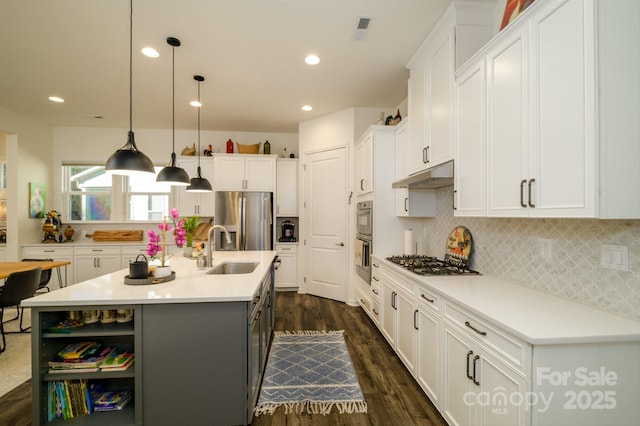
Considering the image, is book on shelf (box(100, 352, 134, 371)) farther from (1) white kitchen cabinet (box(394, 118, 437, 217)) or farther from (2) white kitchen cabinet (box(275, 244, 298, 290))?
(2) white kitchen cabinet (box(275, 244, 298, 290))

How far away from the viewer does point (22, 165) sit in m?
4.57

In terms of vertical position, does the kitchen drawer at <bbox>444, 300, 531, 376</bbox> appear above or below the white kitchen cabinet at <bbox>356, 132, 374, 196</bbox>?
below

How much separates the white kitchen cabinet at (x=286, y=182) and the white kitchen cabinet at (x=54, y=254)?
3.57 metres

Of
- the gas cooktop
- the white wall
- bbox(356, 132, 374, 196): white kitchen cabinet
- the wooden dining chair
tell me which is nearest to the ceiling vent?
bbox(356, 132, 374, 196): white kitchen cabinet

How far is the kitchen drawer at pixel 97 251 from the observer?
4809 mm

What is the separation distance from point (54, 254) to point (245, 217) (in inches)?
127

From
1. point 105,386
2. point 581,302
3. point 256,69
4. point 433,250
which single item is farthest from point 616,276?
point 256,69

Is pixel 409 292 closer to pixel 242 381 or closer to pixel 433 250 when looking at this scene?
pixel 433 250

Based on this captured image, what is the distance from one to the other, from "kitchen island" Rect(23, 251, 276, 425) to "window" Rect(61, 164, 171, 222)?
4.11 m

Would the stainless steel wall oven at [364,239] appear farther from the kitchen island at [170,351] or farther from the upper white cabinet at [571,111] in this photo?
the kitchen island at [170,351]

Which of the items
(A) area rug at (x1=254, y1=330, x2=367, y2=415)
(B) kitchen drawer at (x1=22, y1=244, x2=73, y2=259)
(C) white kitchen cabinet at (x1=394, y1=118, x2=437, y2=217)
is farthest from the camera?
(B) kitchen drawer at (x1=22, y1=244, x2=73, y2=259)

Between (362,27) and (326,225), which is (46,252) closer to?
(326,225)

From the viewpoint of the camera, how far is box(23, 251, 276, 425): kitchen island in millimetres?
1627

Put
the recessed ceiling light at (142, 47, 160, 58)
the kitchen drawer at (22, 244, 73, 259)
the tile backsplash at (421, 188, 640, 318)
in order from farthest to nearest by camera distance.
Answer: the kitchen drawer at (22, 244, 73, 259)
the recessed ceiling light at (142, 47, 160, 58)
the tile backsplash at (421, 188, 640, 318)
